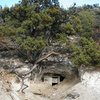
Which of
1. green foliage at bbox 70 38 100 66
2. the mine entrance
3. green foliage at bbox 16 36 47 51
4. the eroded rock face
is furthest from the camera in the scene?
the mine entrance

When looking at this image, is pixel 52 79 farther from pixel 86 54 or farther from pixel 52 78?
pixel 86 54

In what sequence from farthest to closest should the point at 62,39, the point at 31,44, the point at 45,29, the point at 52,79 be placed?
the point at 52,79
the point at 45,29
the point at 62,39
the point at 31,44

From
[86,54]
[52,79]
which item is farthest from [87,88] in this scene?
[52,79]

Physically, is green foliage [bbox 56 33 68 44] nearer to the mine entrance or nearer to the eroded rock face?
the eroded rock face

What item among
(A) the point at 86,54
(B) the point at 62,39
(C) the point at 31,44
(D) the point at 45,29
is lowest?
(A) the point at 86,54

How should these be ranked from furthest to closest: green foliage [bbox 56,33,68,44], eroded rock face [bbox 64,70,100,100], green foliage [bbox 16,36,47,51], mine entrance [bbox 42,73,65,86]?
mine entrance [bbox 42,73,65,86], green foliage [bbox 56,33,68,44], green foliage [bbox 16,36,47,51], eroded rock face [bbox 64,70,100,100]

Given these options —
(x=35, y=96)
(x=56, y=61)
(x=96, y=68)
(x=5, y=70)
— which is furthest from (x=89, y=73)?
(x=5, y=70)

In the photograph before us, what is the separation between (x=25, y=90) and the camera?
1739cm

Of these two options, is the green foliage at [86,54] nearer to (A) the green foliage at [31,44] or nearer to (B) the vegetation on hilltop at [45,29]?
(B) the vegetation on hilltop at [45,29]

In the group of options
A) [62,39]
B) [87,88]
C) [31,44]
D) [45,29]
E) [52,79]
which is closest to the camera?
[87,88]

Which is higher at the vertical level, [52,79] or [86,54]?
[86,54]

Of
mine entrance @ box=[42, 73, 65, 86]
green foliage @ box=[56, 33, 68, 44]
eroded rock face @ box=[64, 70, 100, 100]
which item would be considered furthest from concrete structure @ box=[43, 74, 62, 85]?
green foliage @ box=[56, 33, 68, 44]

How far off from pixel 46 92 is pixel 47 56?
2.28m

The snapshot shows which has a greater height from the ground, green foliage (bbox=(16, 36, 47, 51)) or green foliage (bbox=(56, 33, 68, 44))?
green foliage (bbox=(56, 33, 68, 44))
